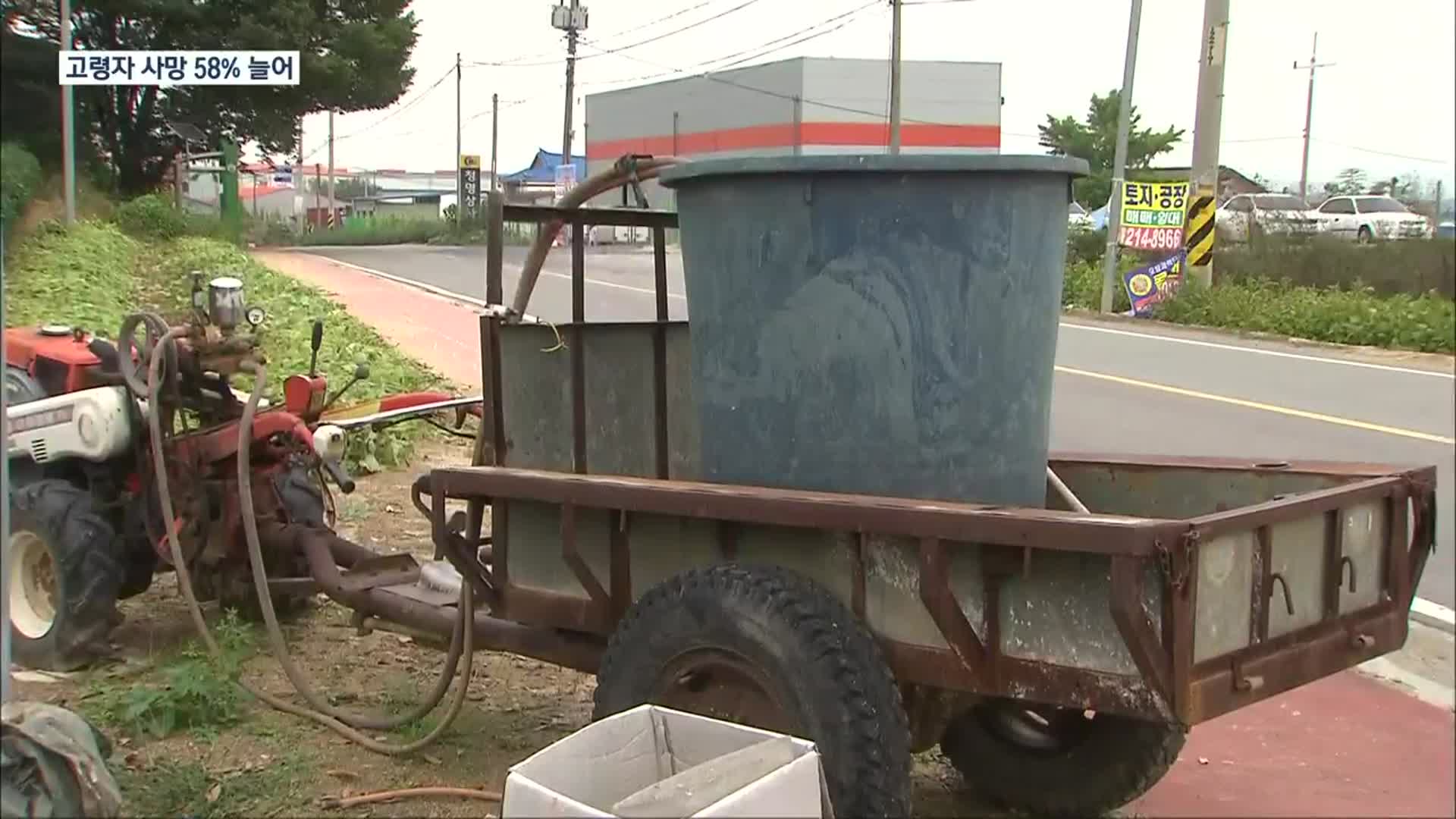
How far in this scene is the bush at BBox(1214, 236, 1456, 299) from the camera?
2.83 metres

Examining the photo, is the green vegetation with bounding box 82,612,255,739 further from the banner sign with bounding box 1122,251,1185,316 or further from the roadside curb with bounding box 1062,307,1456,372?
the banner sign with bounding box 1122,251,1185,316

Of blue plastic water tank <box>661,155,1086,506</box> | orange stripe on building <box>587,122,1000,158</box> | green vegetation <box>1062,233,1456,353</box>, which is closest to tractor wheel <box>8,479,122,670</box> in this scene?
orange stripe on building <box>587,122,1000,158</box>

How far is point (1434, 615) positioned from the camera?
14.4ft

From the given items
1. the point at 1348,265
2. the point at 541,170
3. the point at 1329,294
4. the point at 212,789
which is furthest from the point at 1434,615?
the point at 212,789

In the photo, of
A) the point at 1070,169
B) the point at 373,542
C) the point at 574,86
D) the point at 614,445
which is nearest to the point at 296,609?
the point at 373,542

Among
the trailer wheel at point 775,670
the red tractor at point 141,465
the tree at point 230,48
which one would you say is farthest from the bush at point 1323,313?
the tree at point 230,48

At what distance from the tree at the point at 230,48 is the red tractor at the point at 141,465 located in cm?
55

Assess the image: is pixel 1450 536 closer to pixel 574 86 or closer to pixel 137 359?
A: pixel 574 86

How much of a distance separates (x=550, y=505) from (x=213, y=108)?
7.44 ft

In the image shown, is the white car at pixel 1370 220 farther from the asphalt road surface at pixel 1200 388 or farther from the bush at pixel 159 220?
the bush at pixel 159 220

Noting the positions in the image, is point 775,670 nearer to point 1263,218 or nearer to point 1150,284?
point 1263,218

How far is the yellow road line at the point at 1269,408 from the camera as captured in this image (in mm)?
4512

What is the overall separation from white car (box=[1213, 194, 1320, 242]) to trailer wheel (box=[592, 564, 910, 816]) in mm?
1980

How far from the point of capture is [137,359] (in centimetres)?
452
